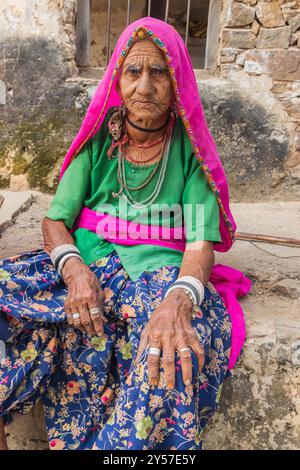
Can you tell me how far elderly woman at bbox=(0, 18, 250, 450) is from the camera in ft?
4.78

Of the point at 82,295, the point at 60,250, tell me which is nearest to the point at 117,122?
the point at 60,250

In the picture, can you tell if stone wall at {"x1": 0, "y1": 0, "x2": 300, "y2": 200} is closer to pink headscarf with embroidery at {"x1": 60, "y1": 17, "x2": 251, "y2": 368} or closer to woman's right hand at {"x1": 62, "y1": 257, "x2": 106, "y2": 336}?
pink headscarf with embroidery at {"x1": 60, "y1": 17, "x2": 251, "y2": 368}

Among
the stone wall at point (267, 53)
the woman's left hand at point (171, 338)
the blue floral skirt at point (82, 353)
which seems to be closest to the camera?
the woman's left hand at point (171, 338)

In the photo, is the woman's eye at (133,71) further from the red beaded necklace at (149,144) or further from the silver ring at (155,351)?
the silver ring at (155,351)

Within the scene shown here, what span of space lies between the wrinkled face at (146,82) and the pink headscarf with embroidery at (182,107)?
0.09 feet

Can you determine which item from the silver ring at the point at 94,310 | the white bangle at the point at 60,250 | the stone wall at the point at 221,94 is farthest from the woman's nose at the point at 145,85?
the stone wall at the point at 221,94

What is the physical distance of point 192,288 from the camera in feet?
5.30

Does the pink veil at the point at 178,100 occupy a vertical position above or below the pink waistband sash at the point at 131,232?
above

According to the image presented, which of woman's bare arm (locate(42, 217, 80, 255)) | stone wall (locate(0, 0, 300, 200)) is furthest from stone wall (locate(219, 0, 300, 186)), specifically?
woman's bare arm (locate(42, 217, 80, 255))

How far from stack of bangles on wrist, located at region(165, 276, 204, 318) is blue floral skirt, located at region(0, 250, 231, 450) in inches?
1.8

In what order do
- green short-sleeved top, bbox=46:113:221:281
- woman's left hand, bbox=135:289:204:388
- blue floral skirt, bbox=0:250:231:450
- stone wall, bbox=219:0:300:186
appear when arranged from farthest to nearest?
stone wall, bbox=219:0:300:186
green short-sleeved top, bbox=46:113:221:281
blue floral skirt, bbox=0:250:231:450
woman's left hand, bbox=135:289:204:388

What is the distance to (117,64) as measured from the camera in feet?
5.68

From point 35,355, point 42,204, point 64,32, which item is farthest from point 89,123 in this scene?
point 64,32

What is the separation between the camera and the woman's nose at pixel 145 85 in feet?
5.52
